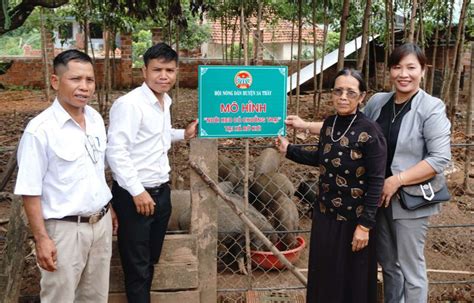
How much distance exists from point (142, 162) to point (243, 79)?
690mm

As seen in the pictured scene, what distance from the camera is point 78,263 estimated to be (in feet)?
7.23

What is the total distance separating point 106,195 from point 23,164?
397 millimetres

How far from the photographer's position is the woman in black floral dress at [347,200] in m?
2.36

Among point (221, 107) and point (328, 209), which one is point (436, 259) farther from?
point (221, 107)

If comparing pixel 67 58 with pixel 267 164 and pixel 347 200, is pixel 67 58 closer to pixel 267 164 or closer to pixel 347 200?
pixel 347 200

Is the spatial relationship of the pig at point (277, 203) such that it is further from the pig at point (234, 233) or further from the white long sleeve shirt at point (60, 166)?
the white long sleeve shirt at point (60, 166)

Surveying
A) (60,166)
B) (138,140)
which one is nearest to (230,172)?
(138,140)

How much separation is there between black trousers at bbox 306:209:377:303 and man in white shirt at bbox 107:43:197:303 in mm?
778

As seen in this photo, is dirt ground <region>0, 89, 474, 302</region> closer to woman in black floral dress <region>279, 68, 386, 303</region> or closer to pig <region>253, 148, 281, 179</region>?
pig <region>253, 148, 281, 179</region>

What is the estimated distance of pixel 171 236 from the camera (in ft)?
9.21

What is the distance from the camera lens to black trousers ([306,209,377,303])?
97.5 inches

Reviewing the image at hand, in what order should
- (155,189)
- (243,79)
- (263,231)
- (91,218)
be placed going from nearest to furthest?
1. (91,218)
2. (155,189)
3. (243,79)
4. (263,231)

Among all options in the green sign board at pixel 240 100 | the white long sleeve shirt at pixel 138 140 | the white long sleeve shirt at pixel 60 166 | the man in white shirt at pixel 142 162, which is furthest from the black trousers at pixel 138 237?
the green sign board at pixel 240 100

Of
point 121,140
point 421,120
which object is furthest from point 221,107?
point 421,120
